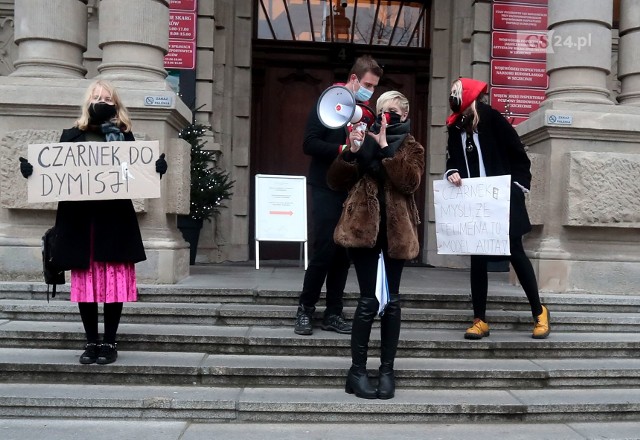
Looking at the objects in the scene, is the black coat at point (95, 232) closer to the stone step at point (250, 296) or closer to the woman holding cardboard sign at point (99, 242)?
the woman holding cardboard sign at point (99, 242)

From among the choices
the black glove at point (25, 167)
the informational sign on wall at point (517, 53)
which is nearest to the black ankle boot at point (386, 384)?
the black glove at point (25, 167)

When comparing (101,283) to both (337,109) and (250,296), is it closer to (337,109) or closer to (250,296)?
(250,296)

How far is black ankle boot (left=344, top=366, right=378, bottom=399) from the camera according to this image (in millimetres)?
4090

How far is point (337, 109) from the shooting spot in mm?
3865

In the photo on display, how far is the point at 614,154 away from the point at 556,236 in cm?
99

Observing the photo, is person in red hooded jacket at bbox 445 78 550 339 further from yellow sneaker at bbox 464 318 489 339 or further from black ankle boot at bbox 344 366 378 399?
black ankle boot at bbox 344 366 378 399

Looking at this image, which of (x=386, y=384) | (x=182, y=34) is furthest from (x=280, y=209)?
(x=386, y=384)

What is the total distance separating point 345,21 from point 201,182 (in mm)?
4027

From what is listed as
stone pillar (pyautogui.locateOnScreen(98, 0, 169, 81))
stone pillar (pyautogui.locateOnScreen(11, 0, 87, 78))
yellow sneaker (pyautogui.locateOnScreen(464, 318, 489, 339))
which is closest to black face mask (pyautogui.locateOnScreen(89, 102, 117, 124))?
stone pillar (pyautogui.locateOnScreen(98, 0, 169, 81))

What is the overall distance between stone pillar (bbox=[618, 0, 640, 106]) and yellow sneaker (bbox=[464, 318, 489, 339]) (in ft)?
12.0

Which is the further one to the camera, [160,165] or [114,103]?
[160,165]

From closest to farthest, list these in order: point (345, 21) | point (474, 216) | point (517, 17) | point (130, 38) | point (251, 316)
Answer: point (474, 216), point (251, 316), point (130, 38), point (517, 17), point (345, 21)

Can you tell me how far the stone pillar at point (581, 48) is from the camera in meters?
6.68

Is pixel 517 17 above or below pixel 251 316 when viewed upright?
above
